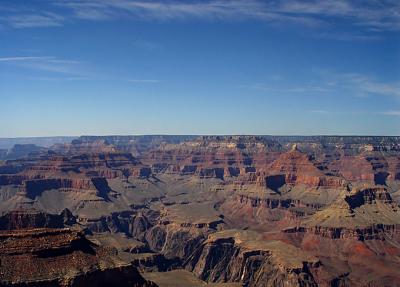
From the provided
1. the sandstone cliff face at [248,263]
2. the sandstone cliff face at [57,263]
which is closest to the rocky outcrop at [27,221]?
the sandstone cliff face at [57,263]

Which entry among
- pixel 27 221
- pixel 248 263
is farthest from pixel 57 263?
pixel 248 263

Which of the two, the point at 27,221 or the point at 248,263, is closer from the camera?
the point at 27,221

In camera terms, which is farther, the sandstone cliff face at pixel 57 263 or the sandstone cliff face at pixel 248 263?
the sandstone cliff face at pixel 248 263

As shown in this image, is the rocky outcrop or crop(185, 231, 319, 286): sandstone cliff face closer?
the rocky outcrop

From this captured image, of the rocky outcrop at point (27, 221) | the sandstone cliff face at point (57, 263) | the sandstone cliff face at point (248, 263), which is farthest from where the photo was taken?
the sandstone cliff face at point (248, 263)

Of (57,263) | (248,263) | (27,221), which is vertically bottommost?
(248,263)

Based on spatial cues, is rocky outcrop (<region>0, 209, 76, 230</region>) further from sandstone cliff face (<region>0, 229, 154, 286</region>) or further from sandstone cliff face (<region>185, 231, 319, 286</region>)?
sandstone cliff face (<region>185, 231, 319, 286</region>)

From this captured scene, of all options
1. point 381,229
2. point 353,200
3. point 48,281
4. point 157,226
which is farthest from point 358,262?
point 48,281

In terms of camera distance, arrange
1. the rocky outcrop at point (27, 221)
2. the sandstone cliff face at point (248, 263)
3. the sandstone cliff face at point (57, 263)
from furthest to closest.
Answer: the sandstone cliff face at point (248, 263)
the rocky outcrop at point (27, 221)
the sandstone cliff face at point (57, 263)

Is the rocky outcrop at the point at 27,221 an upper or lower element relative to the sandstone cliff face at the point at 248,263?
upper

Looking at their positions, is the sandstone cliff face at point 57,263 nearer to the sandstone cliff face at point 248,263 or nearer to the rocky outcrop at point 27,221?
the rocky outcrop at point 27,221

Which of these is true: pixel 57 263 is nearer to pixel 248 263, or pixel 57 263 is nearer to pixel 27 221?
pixel 27 221

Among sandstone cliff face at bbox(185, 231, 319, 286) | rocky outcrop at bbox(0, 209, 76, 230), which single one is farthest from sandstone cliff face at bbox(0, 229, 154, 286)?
sandstone cliff face at bbox(185, 231, 319, 286)
